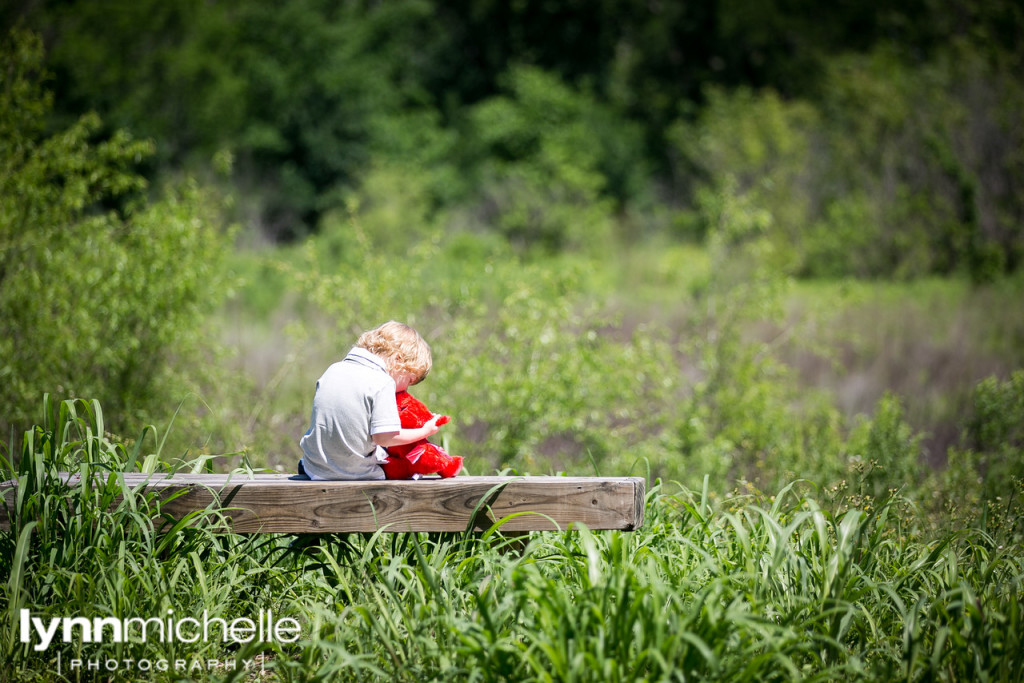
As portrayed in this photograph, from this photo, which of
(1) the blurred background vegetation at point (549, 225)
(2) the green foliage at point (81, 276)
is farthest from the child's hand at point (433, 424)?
(2) the green foliage at point (81, 276)

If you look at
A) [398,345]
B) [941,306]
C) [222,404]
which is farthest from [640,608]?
[941,306]

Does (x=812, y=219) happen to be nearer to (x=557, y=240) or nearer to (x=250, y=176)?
(x=557, y=240)

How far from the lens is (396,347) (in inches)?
137

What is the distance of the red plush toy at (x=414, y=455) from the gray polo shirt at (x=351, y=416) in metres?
0.09

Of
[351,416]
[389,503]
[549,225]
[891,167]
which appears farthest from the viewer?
[549,225]

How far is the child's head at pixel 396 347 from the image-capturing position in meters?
3.48

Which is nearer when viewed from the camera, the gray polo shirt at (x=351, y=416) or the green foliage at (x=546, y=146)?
the gray polo shirt at (x=351, y=416)

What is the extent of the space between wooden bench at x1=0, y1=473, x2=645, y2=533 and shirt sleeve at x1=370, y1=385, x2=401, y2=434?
20cm

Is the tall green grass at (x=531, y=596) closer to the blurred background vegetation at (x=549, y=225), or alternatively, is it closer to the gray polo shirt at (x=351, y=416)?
the gray polo shirt at (x=351, y=416)

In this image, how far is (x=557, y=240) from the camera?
Result: 25.0m

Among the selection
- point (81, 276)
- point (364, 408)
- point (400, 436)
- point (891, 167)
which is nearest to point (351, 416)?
point (364, 408)

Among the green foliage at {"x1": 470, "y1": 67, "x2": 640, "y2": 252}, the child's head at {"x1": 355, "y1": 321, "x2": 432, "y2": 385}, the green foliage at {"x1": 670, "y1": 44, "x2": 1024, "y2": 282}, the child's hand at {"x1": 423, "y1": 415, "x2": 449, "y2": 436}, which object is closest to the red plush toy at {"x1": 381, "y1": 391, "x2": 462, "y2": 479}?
the child's hand at {"x1": 423, "y1": 415, "x2": 449, "y2": 436}

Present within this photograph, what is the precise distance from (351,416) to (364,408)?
59 millimetres

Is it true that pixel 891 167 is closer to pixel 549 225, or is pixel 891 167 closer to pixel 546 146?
pixel 549 225
